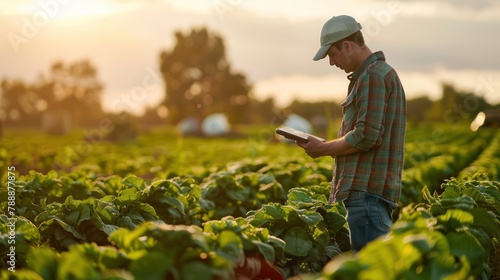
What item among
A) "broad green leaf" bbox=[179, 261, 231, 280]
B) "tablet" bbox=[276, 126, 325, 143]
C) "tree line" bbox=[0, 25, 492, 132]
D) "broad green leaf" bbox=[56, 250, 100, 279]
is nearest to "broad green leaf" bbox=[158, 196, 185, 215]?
"tablet" bbox=[276, 126, 325, 143]

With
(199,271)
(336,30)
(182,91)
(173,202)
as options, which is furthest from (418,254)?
(182,91)

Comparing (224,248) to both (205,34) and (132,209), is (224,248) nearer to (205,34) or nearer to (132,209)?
(132,209)

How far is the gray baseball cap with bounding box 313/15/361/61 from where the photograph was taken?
4.21m

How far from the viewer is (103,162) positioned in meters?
13.4

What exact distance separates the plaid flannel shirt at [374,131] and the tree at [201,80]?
59922 millimetres

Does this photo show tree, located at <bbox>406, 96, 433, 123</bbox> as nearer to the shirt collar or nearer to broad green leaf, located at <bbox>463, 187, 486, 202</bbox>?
broad green leaf, located at <bbox>463, 187, 486, 202</bbox>

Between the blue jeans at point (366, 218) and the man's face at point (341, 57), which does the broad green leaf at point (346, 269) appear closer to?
the blue jeans at point (366, 218)

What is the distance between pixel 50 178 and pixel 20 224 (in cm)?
238

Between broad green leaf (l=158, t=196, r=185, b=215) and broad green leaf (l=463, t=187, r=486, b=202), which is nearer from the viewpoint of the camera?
broad green leaf (l=463, t=187, r=486, b=202)

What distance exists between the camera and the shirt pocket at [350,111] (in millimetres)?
4351

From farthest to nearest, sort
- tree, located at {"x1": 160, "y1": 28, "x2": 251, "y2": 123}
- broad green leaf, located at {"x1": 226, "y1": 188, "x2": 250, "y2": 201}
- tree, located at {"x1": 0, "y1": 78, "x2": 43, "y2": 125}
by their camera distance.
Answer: tree, located at {"x1": 0, "y1": 78, "x2": 43, "y2": 125}
tree, located at {"x1": 160, "y1": 28, "x2": 251, "y2": 123}
broad green leaf, located at {"x1": 226, "y1": 188, "x2": 250, "y2": 201}

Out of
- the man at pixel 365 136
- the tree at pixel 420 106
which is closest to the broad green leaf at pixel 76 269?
the man at pixel 365 136

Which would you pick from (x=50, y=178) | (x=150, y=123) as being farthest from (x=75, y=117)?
(x=50, y=178)

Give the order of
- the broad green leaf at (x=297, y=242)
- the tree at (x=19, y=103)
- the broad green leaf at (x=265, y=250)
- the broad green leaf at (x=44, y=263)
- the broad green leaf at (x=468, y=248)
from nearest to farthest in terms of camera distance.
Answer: the broad green leaf at (x=44, y=263)
the broad green leaf at (x=468, y=248)
the broad green leaf at (x=265, y=250)
the broad green leaf at (x=297, y=242)
the tree at (x=19, y=103)
